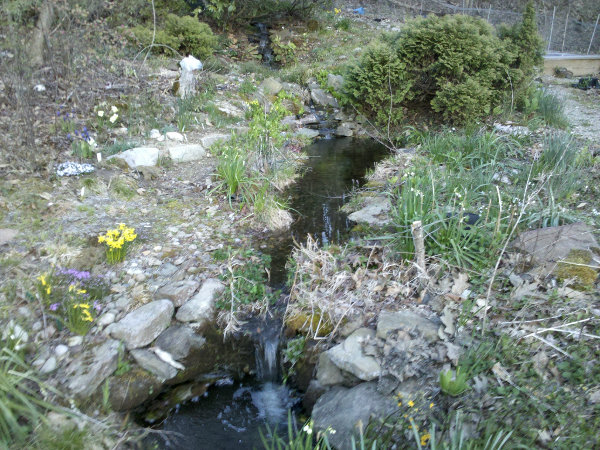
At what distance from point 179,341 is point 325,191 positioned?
329cm

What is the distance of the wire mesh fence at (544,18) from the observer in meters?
14.6

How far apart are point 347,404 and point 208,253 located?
2.12m

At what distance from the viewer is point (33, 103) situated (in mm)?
5121

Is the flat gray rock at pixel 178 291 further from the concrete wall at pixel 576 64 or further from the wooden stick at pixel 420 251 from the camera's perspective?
the concrete wall at pixel 576 64

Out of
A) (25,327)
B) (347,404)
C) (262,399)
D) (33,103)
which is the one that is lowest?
(262,399)

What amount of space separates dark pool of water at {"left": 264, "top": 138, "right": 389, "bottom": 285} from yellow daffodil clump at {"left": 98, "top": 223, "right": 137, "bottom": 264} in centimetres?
138

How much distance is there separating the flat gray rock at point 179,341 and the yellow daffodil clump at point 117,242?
2.86 ft

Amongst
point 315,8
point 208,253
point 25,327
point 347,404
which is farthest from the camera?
point 315,8

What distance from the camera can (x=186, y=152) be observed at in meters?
6.03

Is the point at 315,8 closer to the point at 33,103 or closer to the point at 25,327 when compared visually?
the point at 33,103

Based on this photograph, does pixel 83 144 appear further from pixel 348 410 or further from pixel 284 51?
pixel 284 51

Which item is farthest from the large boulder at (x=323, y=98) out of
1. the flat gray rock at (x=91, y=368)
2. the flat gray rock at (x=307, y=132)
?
the flat gray rock at (x=91, y=368)

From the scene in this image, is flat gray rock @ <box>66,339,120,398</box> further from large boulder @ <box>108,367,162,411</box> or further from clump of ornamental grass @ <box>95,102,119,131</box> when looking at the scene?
clump of ornamental grass @ <box>95,102,119,131</box>

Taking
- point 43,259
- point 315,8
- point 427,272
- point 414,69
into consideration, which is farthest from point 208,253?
point 315,8
